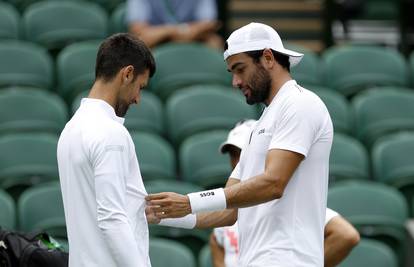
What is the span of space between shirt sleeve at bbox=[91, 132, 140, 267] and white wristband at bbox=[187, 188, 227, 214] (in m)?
0.40

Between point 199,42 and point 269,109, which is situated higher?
point 269,109

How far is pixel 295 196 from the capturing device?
15.5ft

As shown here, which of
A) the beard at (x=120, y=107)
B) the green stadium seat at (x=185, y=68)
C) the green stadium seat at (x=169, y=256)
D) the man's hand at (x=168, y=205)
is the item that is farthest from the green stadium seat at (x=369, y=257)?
the beard at (x=120, y=107)

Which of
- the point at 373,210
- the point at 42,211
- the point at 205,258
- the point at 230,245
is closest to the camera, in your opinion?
A: the point at 230,245

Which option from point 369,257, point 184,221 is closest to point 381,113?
point 369,257

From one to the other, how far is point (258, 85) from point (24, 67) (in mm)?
4711

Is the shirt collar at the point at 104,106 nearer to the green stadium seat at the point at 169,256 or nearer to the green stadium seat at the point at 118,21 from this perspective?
the green stadium seat at the point at 169,256

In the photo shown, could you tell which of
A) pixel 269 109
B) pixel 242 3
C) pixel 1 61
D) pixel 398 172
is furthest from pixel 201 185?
pixel 242 3

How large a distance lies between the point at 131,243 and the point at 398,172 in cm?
426

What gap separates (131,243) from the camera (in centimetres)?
438

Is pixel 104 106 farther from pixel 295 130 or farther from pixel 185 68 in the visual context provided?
pixel 185 68

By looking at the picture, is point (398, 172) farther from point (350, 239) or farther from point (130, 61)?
point (130, 61)

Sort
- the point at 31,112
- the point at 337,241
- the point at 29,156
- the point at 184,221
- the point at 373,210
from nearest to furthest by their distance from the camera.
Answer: the point at 184,221
the point at 337,241
the point at 373,210
the point at 29,156
the point at 31,112

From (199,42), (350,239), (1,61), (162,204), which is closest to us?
(162,204)
